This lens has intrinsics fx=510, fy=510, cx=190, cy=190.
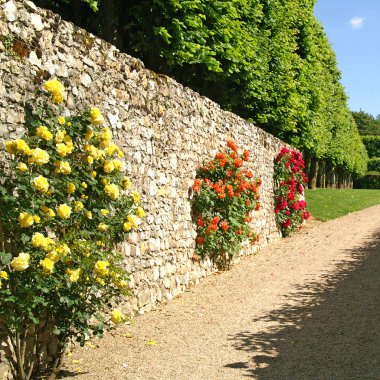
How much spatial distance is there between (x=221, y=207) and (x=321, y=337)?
4.25 m

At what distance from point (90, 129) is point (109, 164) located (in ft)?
1.35

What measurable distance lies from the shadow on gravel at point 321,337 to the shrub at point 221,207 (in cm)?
188

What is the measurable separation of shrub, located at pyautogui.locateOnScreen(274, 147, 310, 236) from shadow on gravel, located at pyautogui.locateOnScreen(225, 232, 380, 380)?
247 inches

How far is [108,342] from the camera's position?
5.89 metres

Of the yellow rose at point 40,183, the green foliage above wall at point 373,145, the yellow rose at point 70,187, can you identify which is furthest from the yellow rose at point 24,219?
the green foliage above wall at point 373,145

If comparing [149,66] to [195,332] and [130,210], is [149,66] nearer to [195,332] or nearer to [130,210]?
[130,210]

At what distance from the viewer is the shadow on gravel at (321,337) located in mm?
5046

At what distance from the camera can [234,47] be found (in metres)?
13.3

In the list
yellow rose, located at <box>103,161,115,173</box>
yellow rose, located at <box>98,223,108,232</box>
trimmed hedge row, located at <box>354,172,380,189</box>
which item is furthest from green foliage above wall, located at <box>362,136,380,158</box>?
yellow rose, located at <box>98,223,108,232</box>

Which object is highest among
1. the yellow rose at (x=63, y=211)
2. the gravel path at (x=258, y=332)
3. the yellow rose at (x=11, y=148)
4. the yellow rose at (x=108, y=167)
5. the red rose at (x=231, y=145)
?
the red rose at (x=231, y=145)

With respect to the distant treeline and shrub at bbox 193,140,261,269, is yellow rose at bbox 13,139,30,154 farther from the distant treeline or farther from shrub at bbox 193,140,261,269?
shrub at bbox 193,140,261,269

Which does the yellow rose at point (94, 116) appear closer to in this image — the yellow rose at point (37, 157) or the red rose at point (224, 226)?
the yellow rose at point (37, 157)

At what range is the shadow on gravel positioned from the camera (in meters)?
5.05

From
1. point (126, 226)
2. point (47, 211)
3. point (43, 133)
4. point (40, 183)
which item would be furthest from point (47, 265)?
point (126, 226)
